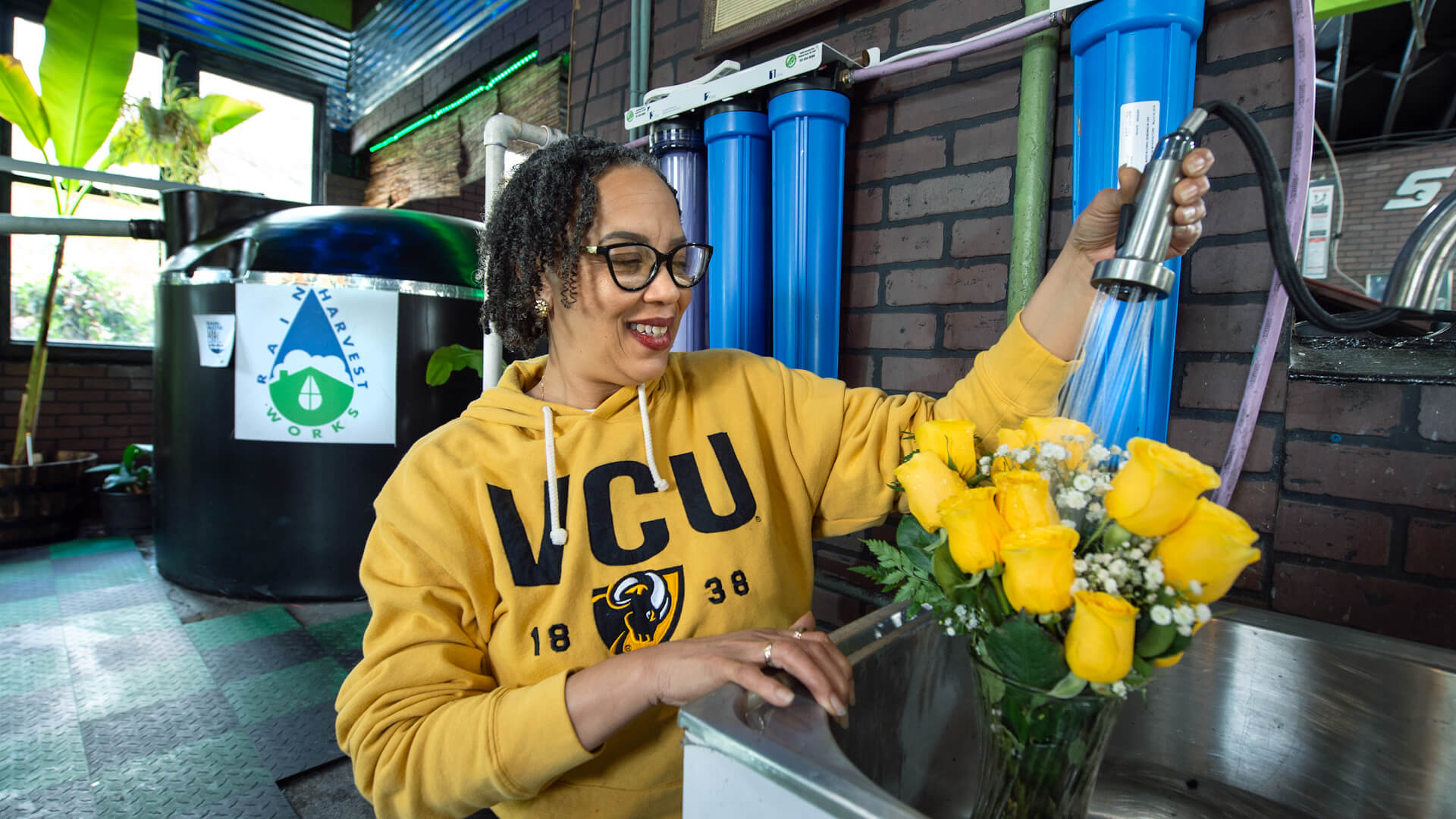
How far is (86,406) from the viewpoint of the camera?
14.8 ft

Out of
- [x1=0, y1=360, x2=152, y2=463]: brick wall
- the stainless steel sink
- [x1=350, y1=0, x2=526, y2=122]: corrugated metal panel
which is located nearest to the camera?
the stainless steel sink

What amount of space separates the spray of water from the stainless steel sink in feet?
0.96

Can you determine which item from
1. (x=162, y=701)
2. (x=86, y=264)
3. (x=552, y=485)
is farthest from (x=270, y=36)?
(x=552, y=485)

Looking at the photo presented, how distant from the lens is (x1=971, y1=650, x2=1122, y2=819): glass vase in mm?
520

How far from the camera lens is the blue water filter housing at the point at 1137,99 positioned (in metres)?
0.99

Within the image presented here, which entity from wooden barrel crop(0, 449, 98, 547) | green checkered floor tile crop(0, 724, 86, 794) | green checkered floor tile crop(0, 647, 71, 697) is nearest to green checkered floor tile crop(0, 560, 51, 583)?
wooden barrel crop(0, 449, 98, 547)

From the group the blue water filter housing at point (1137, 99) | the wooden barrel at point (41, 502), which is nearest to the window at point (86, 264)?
the wooden barrel at point (41, 502)

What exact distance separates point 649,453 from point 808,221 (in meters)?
0.65

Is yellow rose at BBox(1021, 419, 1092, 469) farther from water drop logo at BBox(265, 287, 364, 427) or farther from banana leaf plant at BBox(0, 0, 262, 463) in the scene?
banana leaf plant at BBox(0, 0, 262, 463)

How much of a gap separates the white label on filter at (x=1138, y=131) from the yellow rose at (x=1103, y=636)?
786mm

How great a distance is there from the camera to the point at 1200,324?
116cm

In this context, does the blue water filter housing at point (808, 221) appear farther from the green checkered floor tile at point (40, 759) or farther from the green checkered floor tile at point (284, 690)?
the green checkered floor tile at point (40, 759)

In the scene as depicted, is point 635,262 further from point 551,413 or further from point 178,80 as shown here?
point 178,80

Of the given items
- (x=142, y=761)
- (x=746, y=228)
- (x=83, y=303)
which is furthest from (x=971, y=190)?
(x=83, y=303)
